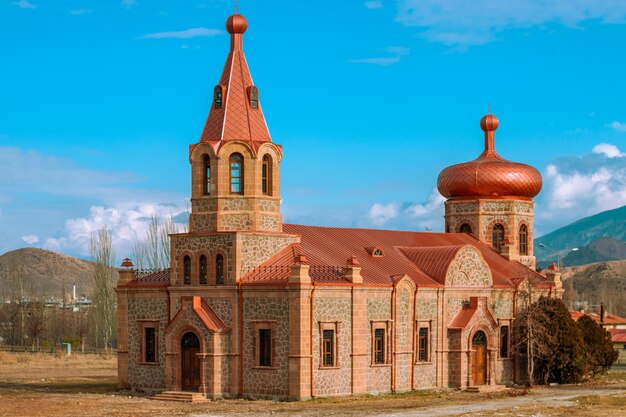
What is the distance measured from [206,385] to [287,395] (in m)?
3.45

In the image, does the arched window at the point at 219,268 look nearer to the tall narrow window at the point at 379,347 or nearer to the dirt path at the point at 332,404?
the dirt path at the point at 332,404

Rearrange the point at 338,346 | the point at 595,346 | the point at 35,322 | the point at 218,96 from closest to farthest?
the point at 338,346, the point at 218,96, the point at 595,346, the point at 35,322

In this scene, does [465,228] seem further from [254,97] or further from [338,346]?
[254,97]

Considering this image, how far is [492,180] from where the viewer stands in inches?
2368

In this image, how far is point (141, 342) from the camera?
49.0m

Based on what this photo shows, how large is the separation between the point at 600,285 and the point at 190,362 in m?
132

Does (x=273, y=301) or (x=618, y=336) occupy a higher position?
(x=273, y=301)

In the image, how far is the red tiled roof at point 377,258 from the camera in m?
45.9

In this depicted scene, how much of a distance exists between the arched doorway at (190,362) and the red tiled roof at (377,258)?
349cm

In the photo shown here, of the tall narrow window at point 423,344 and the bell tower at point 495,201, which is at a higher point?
the bell tower at point 495,201

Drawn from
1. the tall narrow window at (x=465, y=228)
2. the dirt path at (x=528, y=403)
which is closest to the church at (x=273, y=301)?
the dirt path at (x=528, y=403)

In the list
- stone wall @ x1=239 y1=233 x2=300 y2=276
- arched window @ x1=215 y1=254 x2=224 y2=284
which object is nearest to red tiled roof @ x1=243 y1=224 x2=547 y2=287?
stone wall @ x1=239 y1=233 x2=300 y2=276

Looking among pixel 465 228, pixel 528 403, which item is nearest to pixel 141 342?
pixel 528 403

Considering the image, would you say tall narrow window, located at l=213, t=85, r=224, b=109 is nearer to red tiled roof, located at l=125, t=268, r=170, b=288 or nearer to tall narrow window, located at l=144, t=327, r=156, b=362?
red tiled roof, located at l=125, t=268, r=170, b=288
